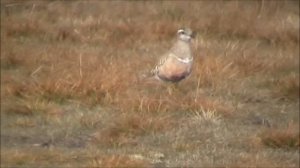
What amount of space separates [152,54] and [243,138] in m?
1.58

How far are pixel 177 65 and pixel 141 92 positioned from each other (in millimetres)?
405

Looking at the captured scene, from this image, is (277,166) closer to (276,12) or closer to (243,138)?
(243,138)

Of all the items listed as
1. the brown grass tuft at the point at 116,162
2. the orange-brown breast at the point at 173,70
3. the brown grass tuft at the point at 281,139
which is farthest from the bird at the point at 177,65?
the brown grass tuft at the point at 116,162

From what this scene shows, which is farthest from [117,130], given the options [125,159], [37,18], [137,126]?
[37,18]

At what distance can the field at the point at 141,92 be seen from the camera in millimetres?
5086

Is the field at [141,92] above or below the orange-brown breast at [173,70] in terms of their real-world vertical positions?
below

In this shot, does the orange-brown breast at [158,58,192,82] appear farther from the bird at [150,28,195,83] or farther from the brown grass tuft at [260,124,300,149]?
the brown grass tuft at [260,124,300,149]

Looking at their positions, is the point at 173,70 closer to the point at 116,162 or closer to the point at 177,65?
the point at 177,65

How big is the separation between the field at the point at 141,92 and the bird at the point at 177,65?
10cm

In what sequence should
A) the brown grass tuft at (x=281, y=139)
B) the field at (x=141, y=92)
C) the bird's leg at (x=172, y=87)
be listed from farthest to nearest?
the bird's leg at (x=172, y=87) < the brown grass tuft at (x=281, y=139) < the field at (x=141, y=92)

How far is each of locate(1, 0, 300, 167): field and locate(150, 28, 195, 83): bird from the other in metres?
0.10

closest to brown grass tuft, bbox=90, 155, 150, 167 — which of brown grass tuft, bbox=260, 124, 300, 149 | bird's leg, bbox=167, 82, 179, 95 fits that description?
brown grass tuft, bbox=260, 124, 300, 149

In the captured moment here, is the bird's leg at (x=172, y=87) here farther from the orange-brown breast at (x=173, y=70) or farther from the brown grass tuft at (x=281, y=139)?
the brown grass tuft at (x=281, y=139)

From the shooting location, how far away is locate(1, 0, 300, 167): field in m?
5.09
